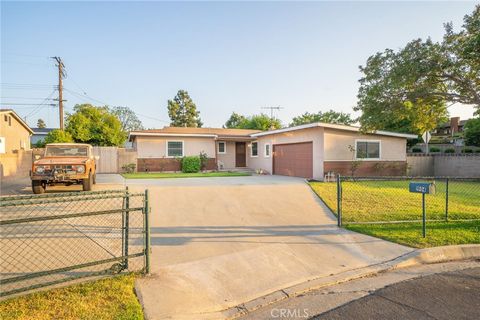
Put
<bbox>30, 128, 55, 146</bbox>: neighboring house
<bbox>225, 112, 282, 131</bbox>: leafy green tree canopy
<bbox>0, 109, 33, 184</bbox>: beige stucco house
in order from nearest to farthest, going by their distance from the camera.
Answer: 1. <bbox>0, 109, 33, 184</bbox>: beige stucco house
2. <bbox>225, 112, 282, 131</bbox>: leafy green tree canopy
3. <bbox>30, 128, 55, 146</bbox>: neighboring house

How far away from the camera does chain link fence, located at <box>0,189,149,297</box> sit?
3.33 metres

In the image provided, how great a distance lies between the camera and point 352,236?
5965 mm

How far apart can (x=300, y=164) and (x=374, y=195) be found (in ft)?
21.4

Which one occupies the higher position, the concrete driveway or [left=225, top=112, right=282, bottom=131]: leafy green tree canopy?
[left=225, top=112, right=282, bottom=131]: leafy green tree canopy

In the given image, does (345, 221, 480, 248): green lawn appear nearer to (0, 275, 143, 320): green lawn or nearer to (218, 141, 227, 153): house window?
(0, 275, 143, 320): green lawn

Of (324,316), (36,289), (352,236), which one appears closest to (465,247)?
(352,236)

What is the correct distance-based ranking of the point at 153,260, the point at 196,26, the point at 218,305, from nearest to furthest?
the point at 218,305
the point at 153,260
the point at 196,26

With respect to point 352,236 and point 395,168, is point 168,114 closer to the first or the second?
point 395,168

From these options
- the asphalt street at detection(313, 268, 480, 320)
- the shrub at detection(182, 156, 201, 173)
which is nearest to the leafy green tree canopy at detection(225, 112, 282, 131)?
the shrub at detection(182, 156, 201, 173)

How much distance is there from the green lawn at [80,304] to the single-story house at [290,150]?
12.7m

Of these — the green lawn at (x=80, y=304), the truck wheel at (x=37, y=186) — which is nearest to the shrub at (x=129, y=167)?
the truck wheel at (x=37, y=186)

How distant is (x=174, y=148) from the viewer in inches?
790

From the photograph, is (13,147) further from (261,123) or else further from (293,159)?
(261,123)

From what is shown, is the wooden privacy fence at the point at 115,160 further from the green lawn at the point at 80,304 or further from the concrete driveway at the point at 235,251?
the green lawn at the point at 80,304
